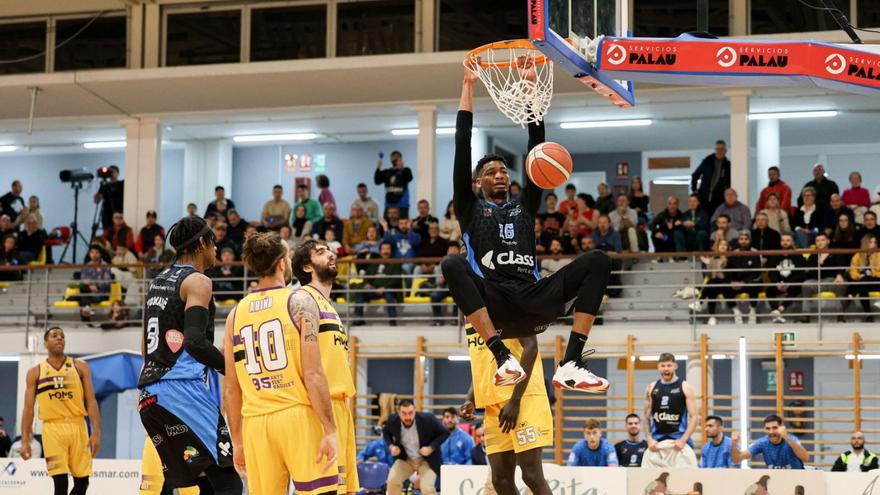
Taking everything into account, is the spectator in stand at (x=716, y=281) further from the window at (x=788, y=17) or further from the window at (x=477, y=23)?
the window at (x=477, y=23)

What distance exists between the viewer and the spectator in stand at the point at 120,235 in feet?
70.1

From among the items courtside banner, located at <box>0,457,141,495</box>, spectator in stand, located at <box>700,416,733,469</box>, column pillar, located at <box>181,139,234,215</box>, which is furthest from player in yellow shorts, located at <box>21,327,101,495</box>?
column pillar, located at <box>181,139,234,215</box>

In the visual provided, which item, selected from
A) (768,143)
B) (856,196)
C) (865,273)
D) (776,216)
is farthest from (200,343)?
(768,143)

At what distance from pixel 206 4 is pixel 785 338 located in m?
11.6

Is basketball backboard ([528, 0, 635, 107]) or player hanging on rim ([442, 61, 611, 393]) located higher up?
basketball backboard ([528, 0, 635, 107])

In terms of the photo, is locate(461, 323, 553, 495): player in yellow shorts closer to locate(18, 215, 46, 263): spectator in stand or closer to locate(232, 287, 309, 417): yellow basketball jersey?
locate(232, 287, 309, 417): yellow basketball jersey

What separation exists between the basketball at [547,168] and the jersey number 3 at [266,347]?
80.9 inches

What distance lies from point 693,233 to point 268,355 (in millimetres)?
13219

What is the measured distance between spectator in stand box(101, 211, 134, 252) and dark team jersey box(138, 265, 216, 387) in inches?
583

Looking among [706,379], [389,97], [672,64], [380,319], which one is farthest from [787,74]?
[389,97]

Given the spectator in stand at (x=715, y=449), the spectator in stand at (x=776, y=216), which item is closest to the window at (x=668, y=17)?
the spectator in stand at (x=776, y=216)

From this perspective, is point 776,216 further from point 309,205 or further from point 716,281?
point 309,205

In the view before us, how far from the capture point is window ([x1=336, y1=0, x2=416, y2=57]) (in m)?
19.8

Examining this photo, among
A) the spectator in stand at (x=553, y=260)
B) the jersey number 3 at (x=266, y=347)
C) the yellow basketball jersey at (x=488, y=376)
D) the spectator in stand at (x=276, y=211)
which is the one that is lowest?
the yellow basketball jersey at (x=488, y=376)
